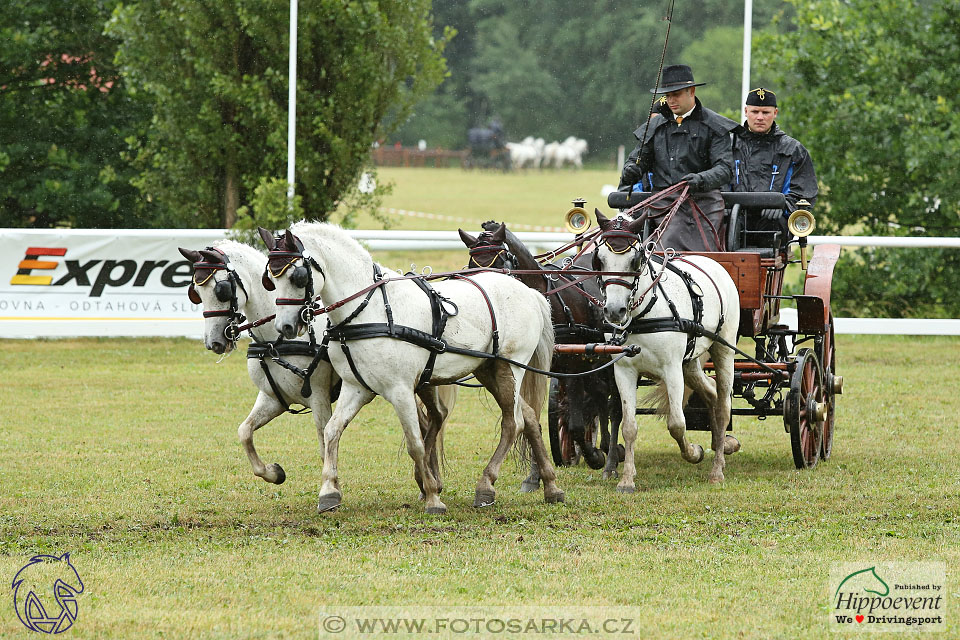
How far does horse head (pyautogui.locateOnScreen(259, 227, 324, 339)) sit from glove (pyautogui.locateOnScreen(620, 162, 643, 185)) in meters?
3.34

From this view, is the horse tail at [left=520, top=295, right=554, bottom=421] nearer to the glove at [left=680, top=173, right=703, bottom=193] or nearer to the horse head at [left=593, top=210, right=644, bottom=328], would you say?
the horse head at [left=593, top=210, right=644, bottom=328]

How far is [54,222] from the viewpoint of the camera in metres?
18.4

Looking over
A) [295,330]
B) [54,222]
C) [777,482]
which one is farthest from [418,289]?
[54,222]

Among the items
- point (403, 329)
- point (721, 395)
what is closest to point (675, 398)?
point (721, 395)

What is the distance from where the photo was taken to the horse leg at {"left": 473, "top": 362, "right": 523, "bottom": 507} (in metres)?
7.46

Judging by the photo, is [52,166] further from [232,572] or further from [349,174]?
[232,572]

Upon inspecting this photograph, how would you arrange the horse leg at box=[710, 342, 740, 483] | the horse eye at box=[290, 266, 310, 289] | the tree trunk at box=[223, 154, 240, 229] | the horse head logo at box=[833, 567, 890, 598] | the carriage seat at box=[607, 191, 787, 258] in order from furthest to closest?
the tree trunk at box=[223, 154, 240, 229], the carriage seat at box=[607, 191, 787, 258], the horse leg at box=[710, 342, 740, 483], the horse eye at box=[290, 266, 310, 289], the horse head logo at box=[833, 567, 890, 598]

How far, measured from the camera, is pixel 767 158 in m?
9.48

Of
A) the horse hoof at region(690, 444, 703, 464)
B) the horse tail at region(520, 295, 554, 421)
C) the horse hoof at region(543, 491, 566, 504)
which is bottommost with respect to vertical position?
the horse hoof at region(543, 491, 566, 504)

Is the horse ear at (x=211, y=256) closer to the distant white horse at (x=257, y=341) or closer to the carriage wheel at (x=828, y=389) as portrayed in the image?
the distant white horse at (x=257, y=341)

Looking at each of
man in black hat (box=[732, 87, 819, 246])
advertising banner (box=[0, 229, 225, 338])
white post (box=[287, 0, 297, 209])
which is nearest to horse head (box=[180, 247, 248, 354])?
man in black hat (box=[732, 87, 819, 246])

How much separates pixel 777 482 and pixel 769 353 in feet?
4.42

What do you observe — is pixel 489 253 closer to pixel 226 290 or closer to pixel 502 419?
pixel 502 419

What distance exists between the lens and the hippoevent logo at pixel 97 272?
1459 cm
